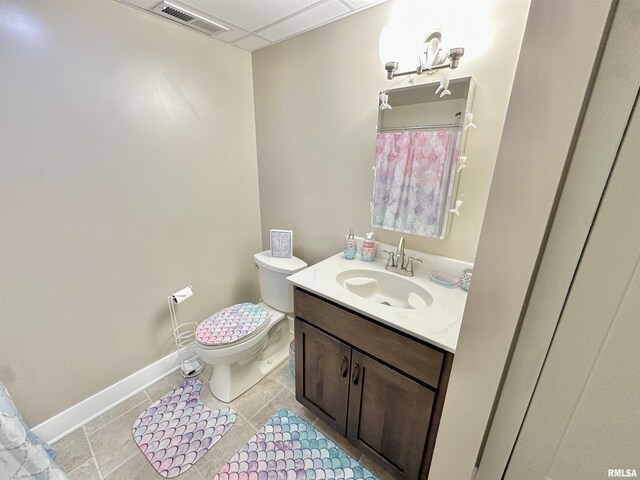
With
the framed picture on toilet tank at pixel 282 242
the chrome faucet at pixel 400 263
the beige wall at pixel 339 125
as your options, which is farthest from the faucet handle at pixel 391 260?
the framed picture on toilet tank at pixel 282 242

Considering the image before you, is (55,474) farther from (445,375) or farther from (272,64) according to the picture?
(272,64)

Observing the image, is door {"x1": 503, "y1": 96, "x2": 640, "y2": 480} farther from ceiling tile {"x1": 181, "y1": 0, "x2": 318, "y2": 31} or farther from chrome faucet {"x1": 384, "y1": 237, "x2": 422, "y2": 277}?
ceiling tile {"x1": 181, "y1": 0, "x2": 318, "y2": 31}

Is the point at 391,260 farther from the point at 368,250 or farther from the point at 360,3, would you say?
the point at 360,3

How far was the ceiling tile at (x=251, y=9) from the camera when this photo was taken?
1.27 meters

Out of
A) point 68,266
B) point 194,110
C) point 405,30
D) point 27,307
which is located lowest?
point 27,307

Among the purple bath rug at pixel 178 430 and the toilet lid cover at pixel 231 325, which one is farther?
the toilet lid cover at pixel 231 325

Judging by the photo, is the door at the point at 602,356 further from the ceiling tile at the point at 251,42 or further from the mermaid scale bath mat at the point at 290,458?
the ceiling tile at the point at 251,42

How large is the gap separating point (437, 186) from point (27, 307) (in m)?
2.08

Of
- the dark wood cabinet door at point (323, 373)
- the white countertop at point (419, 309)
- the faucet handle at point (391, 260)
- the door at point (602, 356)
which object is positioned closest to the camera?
the door at point (602, 356)

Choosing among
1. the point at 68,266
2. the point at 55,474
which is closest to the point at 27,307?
the point at 68,266

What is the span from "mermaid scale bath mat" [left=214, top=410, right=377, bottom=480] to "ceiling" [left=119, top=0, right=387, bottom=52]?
2.27 metres

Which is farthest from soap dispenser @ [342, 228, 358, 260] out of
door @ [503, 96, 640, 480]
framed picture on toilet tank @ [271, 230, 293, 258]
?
door @ [503, 96, 640, 480]

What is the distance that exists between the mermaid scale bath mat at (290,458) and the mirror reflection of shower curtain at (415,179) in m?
1.23

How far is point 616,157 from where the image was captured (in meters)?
0.34
